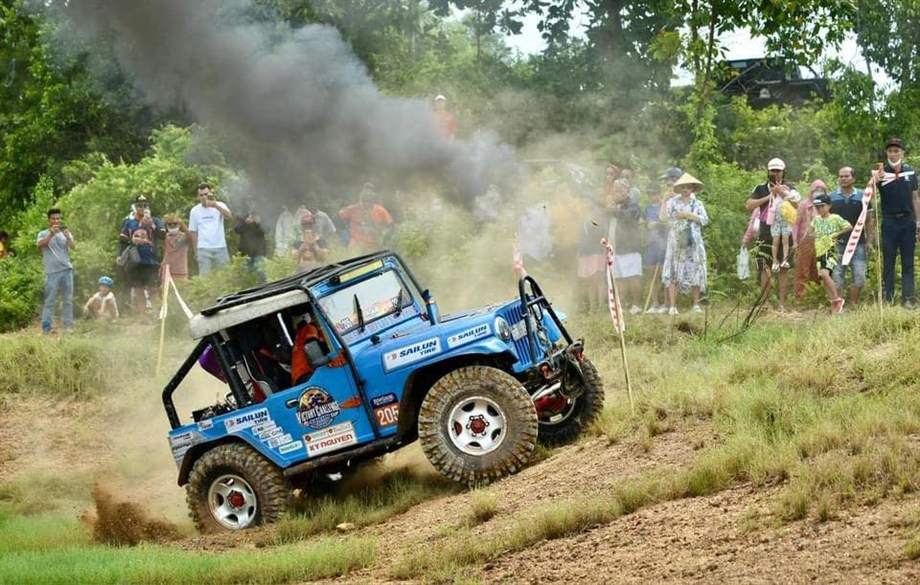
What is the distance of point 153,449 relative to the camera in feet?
54.1

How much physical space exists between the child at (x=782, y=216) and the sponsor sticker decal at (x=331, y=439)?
24.0 feet

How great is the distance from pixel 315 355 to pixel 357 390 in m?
0.46

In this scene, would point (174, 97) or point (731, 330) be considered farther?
point (174, 97)

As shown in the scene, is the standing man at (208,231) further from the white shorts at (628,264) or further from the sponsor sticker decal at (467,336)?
the sponsor sticker decal at (467,336)

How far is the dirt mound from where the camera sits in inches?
476

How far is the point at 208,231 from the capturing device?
65.5 ft

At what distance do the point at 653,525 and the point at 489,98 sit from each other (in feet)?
48.7

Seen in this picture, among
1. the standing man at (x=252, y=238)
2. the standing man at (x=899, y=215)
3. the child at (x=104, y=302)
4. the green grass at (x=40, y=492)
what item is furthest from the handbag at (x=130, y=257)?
the standing man at (x=899, y=215)

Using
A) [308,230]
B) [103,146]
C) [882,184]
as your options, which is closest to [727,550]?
[882,184]

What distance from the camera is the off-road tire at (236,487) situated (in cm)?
1170

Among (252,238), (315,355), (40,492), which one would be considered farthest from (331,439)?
(252,238)

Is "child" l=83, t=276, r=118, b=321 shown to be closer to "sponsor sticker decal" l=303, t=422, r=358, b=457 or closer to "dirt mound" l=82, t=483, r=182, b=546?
"dirt mound" l=82, t=483, r=182, b=546

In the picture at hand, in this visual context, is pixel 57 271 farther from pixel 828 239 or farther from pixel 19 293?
pixel 828 239

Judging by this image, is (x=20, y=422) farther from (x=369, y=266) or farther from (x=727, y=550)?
(x=727, y=550)
